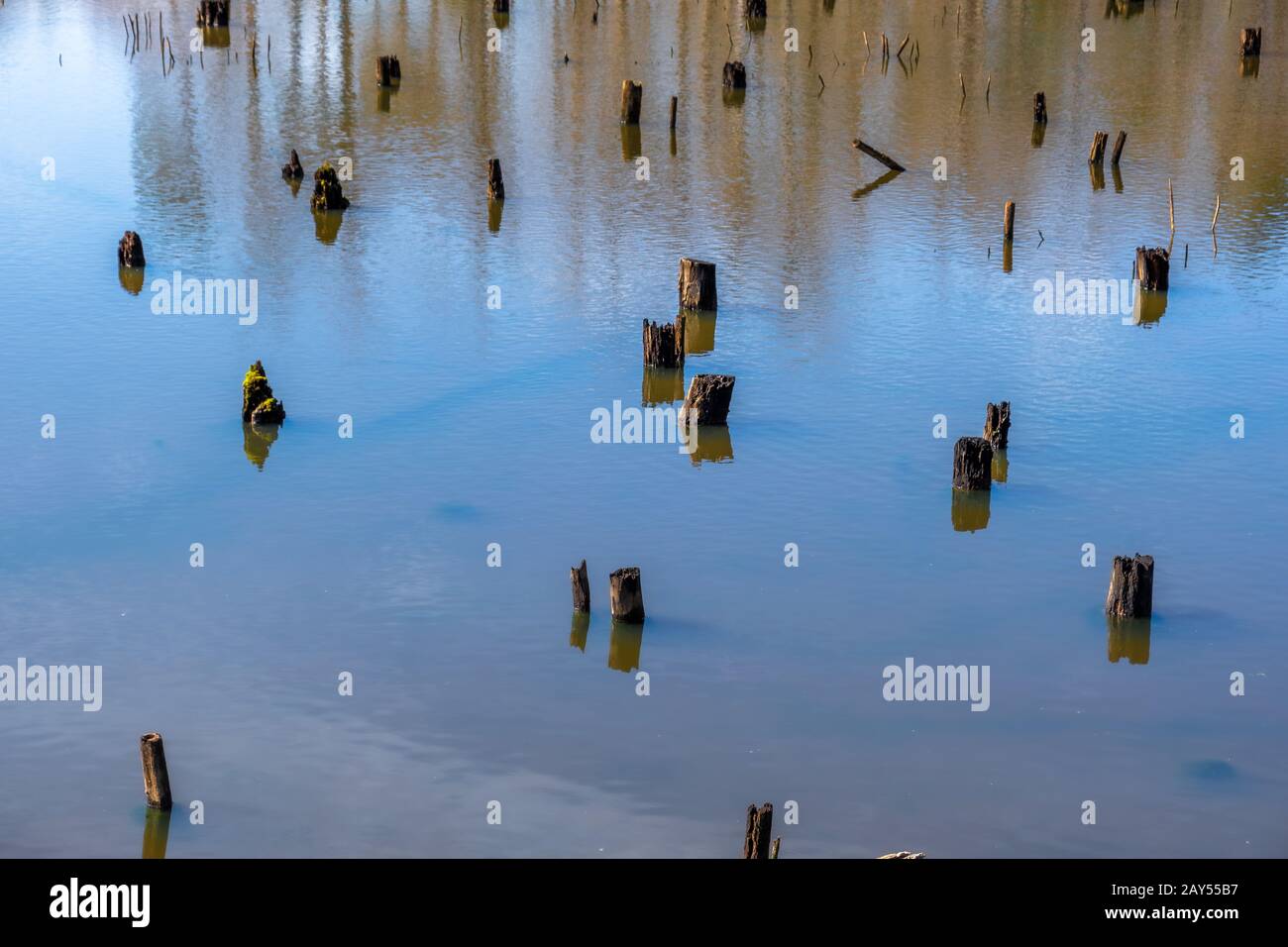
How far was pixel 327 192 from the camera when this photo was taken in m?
38.2

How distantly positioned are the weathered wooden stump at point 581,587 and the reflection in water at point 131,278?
1530cm

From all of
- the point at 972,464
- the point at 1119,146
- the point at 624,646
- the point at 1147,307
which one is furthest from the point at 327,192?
the point at 624,646

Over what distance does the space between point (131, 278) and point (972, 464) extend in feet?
58.1

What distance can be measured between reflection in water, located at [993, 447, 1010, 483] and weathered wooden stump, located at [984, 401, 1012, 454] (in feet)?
0.30

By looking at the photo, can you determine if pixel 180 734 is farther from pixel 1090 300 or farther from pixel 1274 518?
pixel 1090 300

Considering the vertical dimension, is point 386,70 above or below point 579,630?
above

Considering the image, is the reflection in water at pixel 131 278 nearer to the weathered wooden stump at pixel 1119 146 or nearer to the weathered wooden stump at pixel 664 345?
the weathered wooden stump at pixel 664 345

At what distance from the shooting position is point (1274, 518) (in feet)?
81.5

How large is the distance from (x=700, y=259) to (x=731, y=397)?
24.3 feet

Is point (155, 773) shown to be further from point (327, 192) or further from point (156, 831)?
point (327, 192)

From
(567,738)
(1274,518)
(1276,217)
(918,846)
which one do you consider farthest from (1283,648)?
(1276,217)

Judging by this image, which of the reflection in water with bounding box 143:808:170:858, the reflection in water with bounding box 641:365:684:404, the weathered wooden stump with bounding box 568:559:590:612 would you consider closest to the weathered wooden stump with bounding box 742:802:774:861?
the weathered wooden stump with bounding box 568:559:590:612

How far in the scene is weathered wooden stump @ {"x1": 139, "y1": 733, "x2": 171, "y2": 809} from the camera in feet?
57.2

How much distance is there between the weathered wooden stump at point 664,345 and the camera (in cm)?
2919
